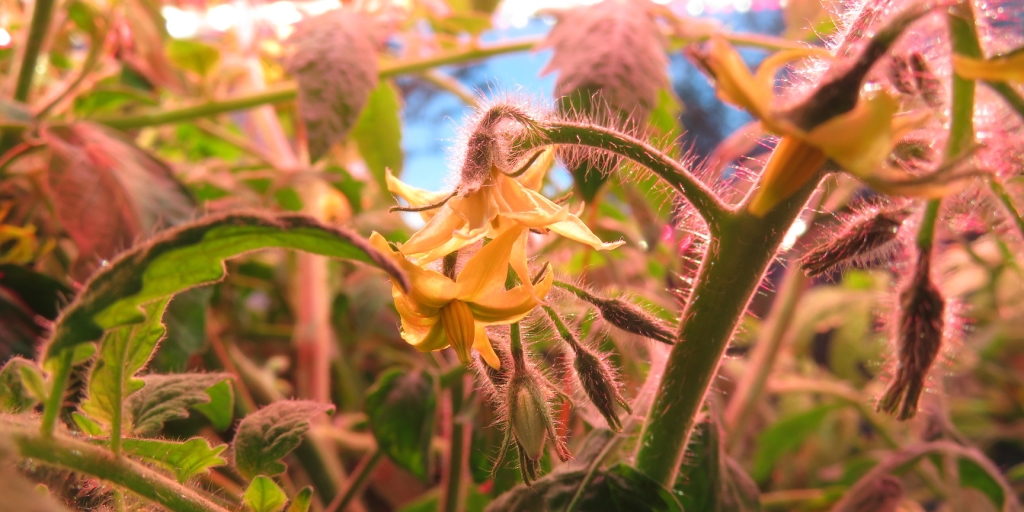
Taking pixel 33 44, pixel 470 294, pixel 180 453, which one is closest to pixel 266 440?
pixel 180 453

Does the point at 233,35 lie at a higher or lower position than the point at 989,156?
higher

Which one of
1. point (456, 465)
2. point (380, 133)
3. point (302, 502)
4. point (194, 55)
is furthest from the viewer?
point (380, 133)

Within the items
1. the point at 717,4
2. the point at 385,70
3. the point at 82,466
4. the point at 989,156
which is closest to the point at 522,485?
the point at 82,466

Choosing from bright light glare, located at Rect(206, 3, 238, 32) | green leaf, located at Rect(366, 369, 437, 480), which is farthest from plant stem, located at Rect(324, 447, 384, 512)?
bright light glare, located at Rect(206, 3, 238, 32)

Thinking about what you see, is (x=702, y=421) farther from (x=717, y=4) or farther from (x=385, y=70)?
(x=717, y=4)

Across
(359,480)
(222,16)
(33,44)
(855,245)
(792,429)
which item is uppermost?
(222,16)

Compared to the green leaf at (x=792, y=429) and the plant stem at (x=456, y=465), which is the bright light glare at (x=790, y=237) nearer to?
the plant stem at (x=456, y=465)

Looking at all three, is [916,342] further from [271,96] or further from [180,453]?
[271,96]

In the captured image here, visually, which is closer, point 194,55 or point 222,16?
point 194,55

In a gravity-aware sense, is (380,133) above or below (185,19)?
below
